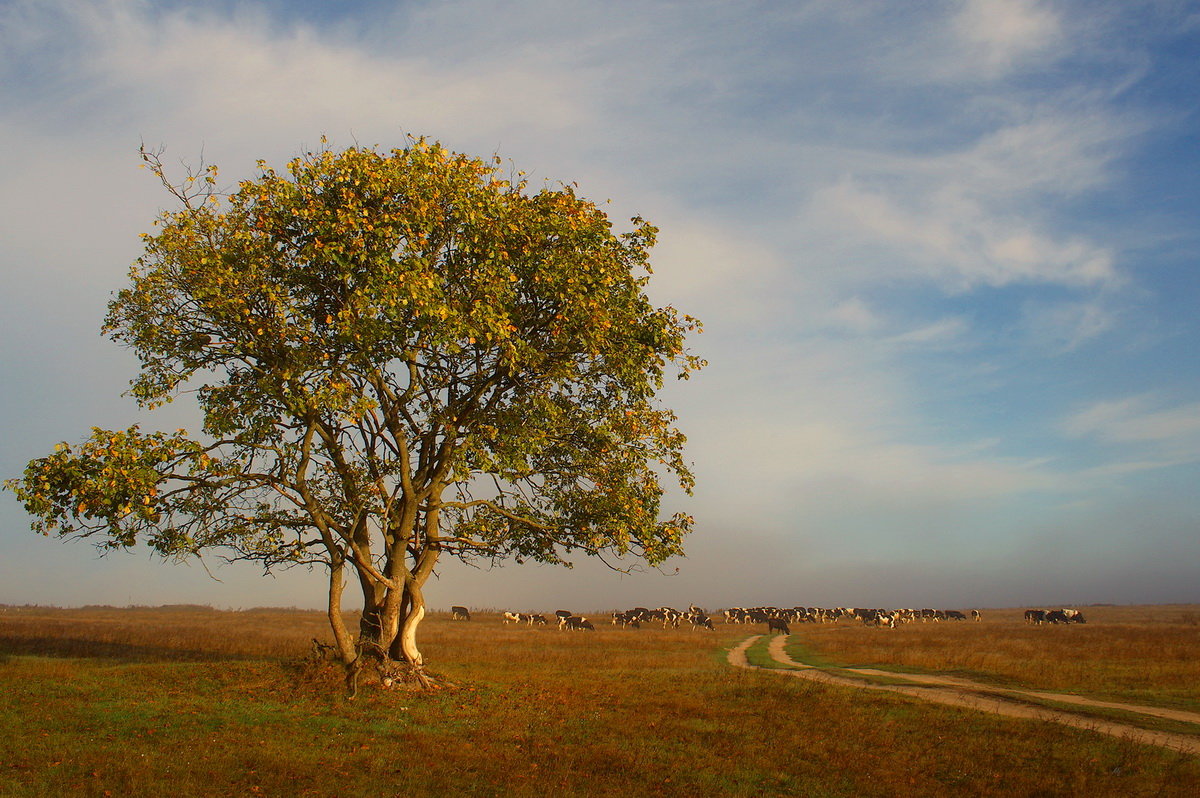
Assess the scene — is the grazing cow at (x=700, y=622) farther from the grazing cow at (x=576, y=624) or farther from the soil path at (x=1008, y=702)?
the soil path at (x=1008, y=702)

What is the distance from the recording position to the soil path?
712 inches

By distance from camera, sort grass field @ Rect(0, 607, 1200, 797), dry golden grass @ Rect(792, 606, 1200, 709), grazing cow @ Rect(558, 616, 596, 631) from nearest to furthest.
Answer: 1. grass field @ Rect(0, 607, 1200, 797)
2. dry golden grass @ Rect(792, 606, 1200, 709)
3. grazing cow @ Rect(558, 616, 596, 631)

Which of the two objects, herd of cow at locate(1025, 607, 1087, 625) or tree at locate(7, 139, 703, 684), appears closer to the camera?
tree at locate(7, 139, 703, 684)

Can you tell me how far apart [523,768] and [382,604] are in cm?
1089

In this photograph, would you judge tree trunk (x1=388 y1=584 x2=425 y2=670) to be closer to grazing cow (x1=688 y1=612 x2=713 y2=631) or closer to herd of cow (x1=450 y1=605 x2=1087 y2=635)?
herd of cow (x1=450 y1=605 x2=1087 y2=635)

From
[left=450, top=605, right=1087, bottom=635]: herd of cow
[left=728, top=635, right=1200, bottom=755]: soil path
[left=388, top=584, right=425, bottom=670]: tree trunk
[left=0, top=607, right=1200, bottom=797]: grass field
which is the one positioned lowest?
[left=450, top=605, right=1087, bottom=635]: herd of cow

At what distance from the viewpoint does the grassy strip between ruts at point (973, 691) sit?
19.7 meters

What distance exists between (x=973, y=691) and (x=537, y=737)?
54.8 feet

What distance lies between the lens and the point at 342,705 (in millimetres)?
20375

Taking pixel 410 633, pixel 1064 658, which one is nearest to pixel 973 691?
pixel 1064 658

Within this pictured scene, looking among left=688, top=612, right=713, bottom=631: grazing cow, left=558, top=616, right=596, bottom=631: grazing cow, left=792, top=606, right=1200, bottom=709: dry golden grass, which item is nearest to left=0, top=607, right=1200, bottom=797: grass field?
left=792, top=606, right=1200, bottom=709: dry golden grass

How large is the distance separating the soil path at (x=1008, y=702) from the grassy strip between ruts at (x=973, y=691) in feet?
0.54

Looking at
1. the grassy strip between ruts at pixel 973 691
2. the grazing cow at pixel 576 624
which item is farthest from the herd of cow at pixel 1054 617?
the grazing cow at pixel 576 624

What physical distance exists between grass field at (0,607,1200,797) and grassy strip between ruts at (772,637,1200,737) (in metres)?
3.05
